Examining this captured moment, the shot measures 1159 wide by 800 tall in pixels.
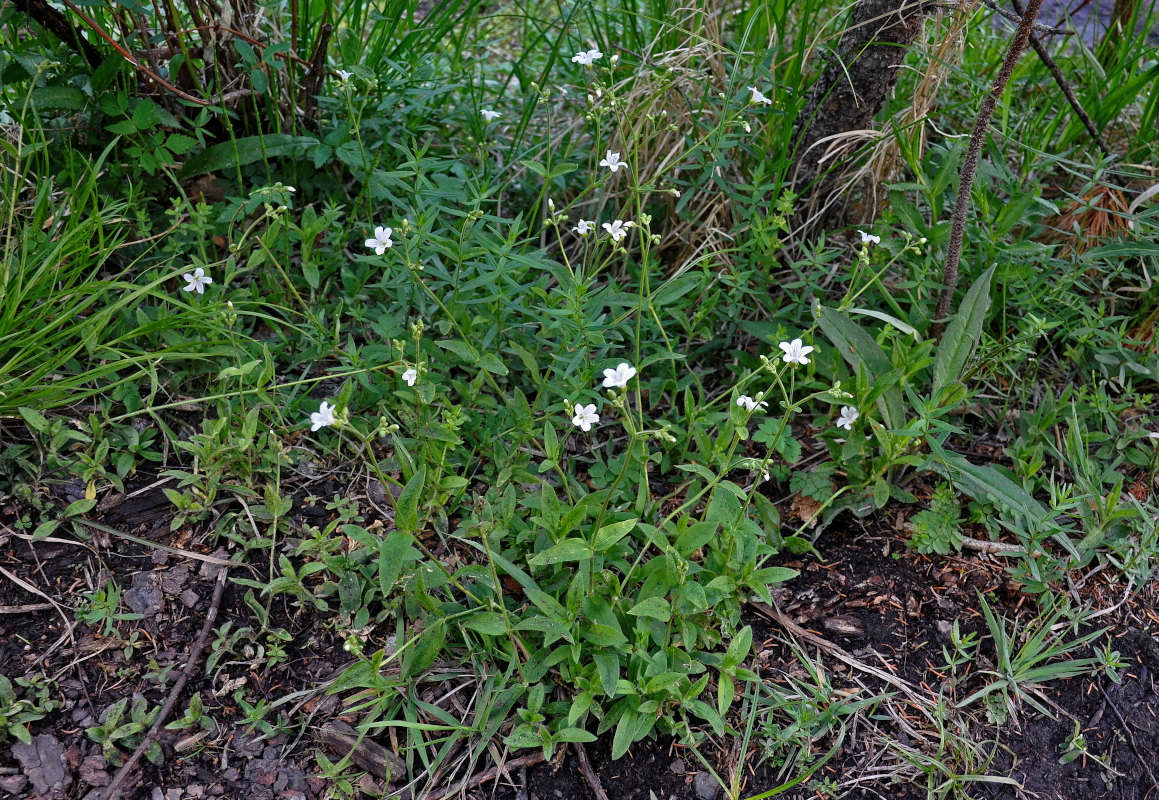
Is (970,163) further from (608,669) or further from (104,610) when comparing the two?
(104,610)

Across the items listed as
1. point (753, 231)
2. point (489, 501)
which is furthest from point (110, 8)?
point (753, 231)

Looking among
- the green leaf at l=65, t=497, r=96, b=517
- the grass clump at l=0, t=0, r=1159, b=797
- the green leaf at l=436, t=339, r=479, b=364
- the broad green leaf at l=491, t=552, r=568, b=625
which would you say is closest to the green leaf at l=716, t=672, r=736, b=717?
the grass clump at l=0, t=0, r=1159, b=797

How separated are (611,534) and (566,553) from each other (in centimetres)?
11

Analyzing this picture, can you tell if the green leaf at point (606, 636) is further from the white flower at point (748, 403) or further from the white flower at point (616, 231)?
the white flower at point (616, 231)

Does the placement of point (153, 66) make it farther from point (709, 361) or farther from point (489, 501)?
point (709, 361)

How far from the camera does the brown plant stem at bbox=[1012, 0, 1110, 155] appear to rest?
7.86 ft

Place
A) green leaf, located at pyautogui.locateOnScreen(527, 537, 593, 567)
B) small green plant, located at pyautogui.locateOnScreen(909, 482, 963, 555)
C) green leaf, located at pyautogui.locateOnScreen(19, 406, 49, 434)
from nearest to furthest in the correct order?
green leaf, located at pyautogui.locateOnScreen(527, 537, 593, 567) < green leaf, located at pyautogui.locateOnScreen(19, 406, 49, 434) < small green plant, located at pyautogui.locateOnScreen(909, 482, 963, 555)

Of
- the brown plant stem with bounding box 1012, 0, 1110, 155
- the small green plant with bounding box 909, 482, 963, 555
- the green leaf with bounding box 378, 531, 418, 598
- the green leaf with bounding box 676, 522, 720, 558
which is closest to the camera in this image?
the green leaf with bounding box 378, 531, 418, 598

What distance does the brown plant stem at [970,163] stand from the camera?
2123 millimetres

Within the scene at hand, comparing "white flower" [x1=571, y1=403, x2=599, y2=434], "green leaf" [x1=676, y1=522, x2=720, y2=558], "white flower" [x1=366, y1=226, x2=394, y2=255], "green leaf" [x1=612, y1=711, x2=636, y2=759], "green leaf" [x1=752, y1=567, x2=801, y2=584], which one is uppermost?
"white flower" [x1=366, y1=226, x2=394, y2=255]

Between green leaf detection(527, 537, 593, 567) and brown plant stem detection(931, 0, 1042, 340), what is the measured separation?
130cm

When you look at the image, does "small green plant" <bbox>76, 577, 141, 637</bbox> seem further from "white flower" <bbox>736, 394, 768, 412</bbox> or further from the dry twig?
"white flower" <bbox>736, 394, 768, 412</bbox>

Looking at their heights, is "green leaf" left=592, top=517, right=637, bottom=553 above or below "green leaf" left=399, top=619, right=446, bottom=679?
above

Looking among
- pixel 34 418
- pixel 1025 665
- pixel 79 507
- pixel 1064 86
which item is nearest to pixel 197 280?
pixel 34 418
